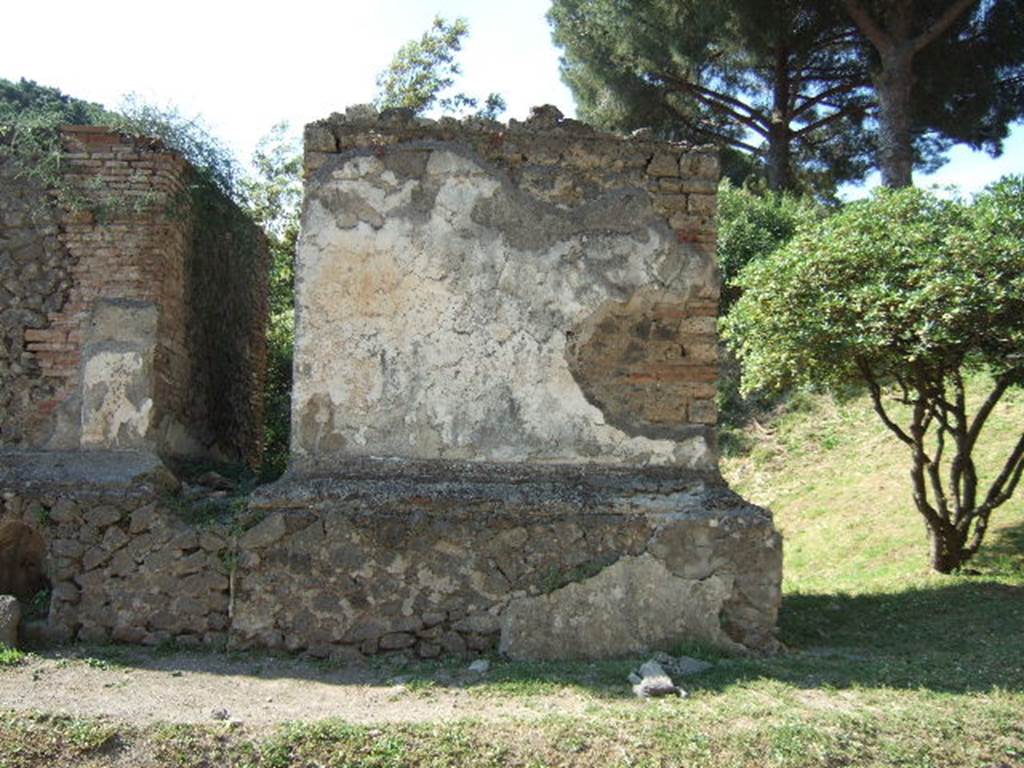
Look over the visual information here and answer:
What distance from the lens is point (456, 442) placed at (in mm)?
5816

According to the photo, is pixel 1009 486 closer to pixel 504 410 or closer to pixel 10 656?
pixel 504 410

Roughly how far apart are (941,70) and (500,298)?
41.0 ft

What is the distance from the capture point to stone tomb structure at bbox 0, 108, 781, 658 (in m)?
5.56

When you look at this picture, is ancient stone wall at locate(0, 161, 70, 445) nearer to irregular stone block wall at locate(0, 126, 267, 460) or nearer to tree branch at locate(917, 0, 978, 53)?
irregular stone block wall at locate(0, 126, 267, 460)

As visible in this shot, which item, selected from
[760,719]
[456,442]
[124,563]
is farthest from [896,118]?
[124,563]

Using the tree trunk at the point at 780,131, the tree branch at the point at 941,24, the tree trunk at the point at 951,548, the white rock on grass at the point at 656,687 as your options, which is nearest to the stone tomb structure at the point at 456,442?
the white rock on grass at the point at 656,687

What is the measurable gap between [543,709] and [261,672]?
1586mm

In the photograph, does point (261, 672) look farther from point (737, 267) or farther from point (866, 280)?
point (737, 267)

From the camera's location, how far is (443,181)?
593 cm

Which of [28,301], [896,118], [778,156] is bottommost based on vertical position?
[28,301]

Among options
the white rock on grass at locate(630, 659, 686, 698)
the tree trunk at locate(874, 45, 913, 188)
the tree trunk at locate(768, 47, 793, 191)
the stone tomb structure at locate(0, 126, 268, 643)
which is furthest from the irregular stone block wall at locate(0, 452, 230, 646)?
the tree trunk at locate(768, 47, 793, 191)

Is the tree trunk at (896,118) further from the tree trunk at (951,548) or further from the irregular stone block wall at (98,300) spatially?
the irregular stone block wall at (98,300)

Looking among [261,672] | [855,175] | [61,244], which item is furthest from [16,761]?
[855,175]

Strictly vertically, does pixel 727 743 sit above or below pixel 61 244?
below
